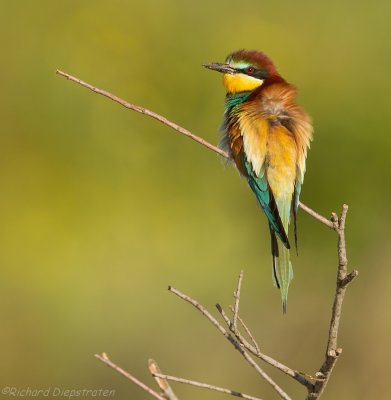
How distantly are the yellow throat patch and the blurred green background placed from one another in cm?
182

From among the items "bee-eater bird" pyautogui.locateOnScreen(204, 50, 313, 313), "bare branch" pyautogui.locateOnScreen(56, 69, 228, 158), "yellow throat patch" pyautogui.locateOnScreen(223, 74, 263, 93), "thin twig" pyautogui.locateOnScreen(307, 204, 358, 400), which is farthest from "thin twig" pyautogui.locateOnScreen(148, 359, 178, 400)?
"yellow throat patch" pyautogui.locateOnScreen(223, 74, 263, 93)

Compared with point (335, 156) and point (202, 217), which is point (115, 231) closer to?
point (202, 217)

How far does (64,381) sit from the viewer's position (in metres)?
4.46

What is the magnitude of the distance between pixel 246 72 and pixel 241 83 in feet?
0.15

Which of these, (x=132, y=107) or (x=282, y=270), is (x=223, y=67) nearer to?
(x=282, y=270)

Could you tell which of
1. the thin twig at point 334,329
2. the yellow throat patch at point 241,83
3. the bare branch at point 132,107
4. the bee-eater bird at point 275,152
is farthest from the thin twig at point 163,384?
the yellow throat patch at point 241,83

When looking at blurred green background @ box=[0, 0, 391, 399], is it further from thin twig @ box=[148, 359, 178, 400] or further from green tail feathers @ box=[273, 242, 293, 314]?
thin twig @ box=[148, 359, 178, 400]

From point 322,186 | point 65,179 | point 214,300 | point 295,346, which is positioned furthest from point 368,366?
point 65,179

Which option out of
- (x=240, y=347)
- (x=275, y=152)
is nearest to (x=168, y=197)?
(x=275, y=152)

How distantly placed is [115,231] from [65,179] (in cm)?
41

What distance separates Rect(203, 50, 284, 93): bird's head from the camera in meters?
2.86

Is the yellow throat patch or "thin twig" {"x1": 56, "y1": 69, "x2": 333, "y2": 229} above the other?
the yellow throat patch

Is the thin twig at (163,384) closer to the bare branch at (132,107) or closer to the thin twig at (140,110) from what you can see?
the thin twig at (140,110)

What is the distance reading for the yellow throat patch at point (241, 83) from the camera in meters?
2.85
